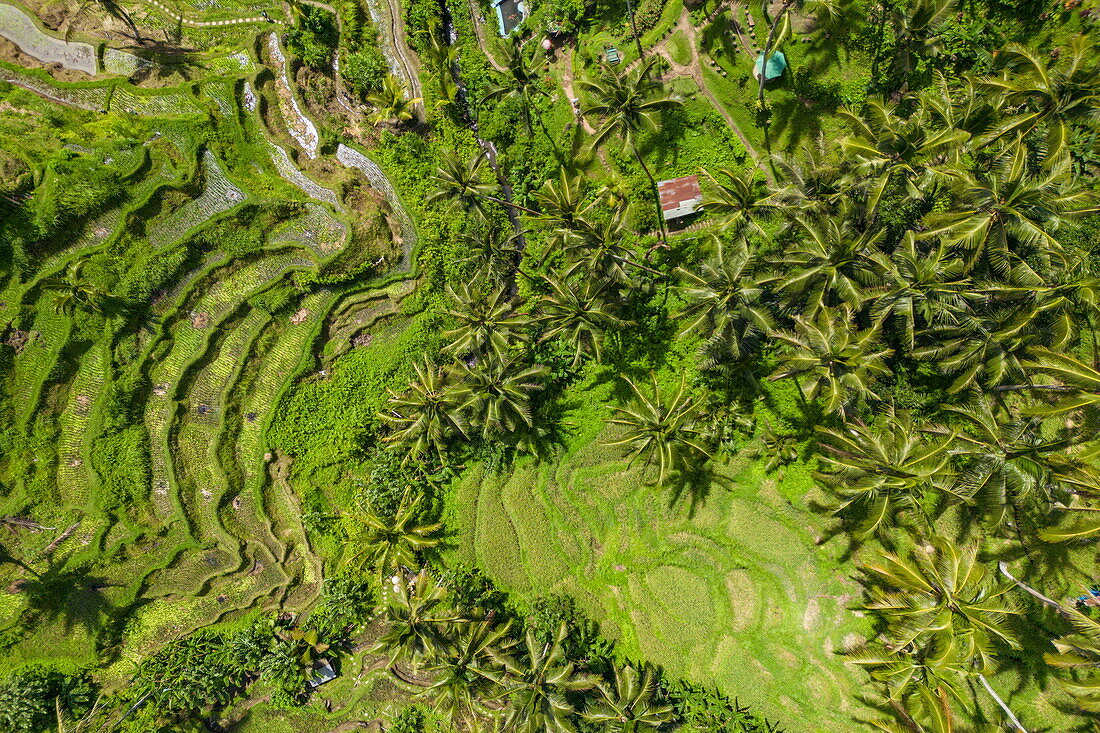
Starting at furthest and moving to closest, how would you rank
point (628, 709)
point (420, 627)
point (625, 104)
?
1. point (420, 627)
2. point (628, 709)
3. point (625, 104)

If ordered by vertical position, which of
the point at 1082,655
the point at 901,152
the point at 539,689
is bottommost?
the point at 539,689

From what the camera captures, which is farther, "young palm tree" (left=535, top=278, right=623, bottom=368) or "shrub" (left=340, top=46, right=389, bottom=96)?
"shrub" (left=340, top=46, right=389, bottom=96)

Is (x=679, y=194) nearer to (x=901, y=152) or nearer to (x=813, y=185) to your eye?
(x=813, y=185)

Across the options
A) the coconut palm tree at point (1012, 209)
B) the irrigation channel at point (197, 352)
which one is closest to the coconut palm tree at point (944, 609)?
the coconut palm tree at point (1012, 209)

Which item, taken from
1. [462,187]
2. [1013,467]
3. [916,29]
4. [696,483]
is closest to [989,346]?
[1013,467]

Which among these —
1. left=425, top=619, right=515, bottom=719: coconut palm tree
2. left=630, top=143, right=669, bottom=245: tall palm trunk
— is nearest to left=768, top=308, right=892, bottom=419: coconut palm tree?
left=630, top=143, right=669, bottom=245: tall palm trunk

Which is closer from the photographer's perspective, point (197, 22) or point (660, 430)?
point (660, 430)

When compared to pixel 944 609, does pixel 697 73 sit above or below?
above

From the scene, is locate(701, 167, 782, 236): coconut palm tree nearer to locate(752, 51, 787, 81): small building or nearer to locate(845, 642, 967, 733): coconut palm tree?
locate(752, 51, 787, 81): small building
